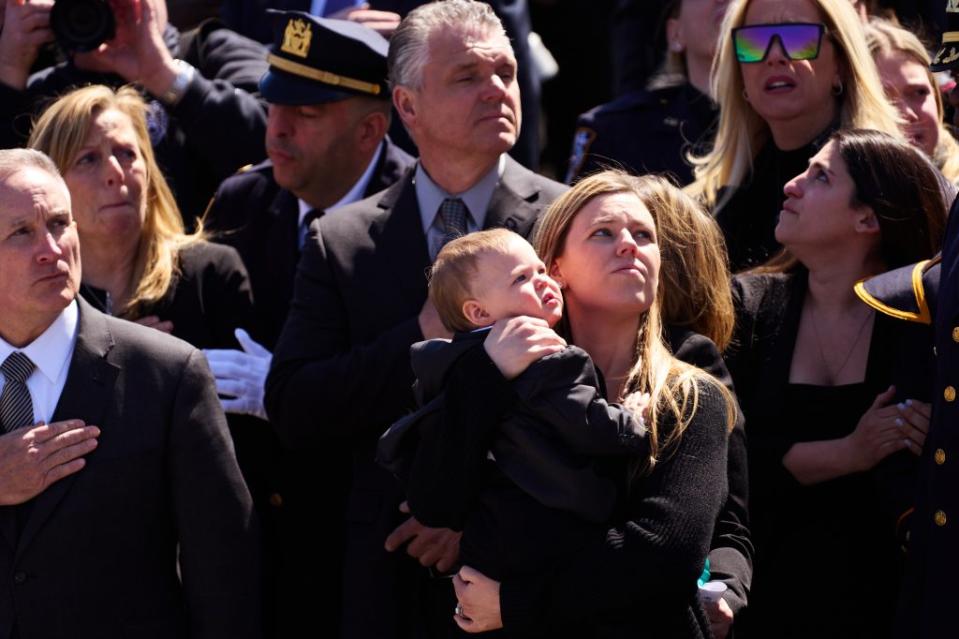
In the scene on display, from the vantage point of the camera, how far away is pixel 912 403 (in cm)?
448

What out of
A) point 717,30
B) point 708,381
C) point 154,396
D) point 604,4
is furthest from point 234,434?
point 604,4

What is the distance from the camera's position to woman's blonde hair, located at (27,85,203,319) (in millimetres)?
5410

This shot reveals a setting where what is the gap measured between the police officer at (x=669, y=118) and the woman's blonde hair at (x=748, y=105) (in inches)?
15.9

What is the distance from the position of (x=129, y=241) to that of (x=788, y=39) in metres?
2.45

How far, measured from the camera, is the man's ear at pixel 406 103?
5.25 metres

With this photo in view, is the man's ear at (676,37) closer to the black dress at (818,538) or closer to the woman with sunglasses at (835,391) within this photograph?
the woman with sunglasses at (835,391)

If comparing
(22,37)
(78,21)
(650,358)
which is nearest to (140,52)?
(78,21)

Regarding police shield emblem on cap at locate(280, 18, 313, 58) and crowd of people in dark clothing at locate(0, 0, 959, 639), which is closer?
crowd of people in dark clothing at locate(0, 0, 959, 639)

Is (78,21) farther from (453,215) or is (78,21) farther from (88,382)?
(88,382)

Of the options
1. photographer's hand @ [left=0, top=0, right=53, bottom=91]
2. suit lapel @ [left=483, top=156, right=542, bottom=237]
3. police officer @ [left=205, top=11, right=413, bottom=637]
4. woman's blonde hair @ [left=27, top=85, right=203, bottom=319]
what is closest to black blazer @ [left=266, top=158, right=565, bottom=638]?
suit lapel @ [left=483, top=156, right=542, bottom=237]

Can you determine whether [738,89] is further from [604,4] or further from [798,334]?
[604,4]

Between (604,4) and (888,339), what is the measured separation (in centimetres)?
461

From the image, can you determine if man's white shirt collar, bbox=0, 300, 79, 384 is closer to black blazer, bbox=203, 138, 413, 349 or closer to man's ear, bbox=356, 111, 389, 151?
black blazer, bbox=203, 138, 413, 349

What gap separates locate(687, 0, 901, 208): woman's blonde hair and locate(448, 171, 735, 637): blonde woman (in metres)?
1.45
